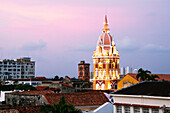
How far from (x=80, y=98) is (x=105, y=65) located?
233ft

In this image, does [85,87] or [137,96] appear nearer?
[137,96]

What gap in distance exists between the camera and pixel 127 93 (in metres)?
30.0

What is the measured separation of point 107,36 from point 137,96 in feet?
307

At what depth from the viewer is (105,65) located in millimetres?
117438

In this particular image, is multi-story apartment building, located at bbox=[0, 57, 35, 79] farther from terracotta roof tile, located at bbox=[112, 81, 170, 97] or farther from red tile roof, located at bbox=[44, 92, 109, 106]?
terracotta roof tile, located at bbox=[112, 81, 170, 97]

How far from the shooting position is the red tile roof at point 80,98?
45.6 meters

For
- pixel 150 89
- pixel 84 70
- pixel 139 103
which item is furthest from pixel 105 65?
pixel 139 103

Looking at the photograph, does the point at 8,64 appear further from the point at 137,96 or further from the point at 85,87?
the point at 137,96

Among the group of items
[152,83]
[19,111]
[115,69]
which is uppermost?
[115,69]

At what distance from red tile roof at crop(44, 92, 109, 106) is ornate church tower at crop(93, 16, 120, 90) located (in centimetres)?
6805

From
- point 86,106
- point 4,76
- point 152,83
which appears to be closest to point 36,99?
point 86,106

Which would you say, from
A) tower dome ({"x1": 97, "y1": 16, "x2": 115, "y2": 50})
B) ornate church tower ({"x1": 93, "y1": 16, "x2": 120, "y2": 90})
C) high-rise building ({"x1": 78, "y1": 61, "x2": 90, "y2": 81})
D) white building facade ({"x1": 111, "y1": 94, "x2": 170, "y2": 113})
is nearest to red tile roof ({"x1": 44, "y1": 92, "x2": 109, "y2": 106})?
white building facade ({"x1": 111, "y1": 94, "x2": 170, "y2": 113})

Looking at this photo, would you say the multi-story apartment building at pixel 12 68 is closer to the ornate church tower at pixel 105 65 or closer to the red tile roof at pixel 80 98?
the ornate church tower at pixel 105 65

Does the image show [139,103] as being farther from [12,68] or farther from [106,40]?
[12,68]
